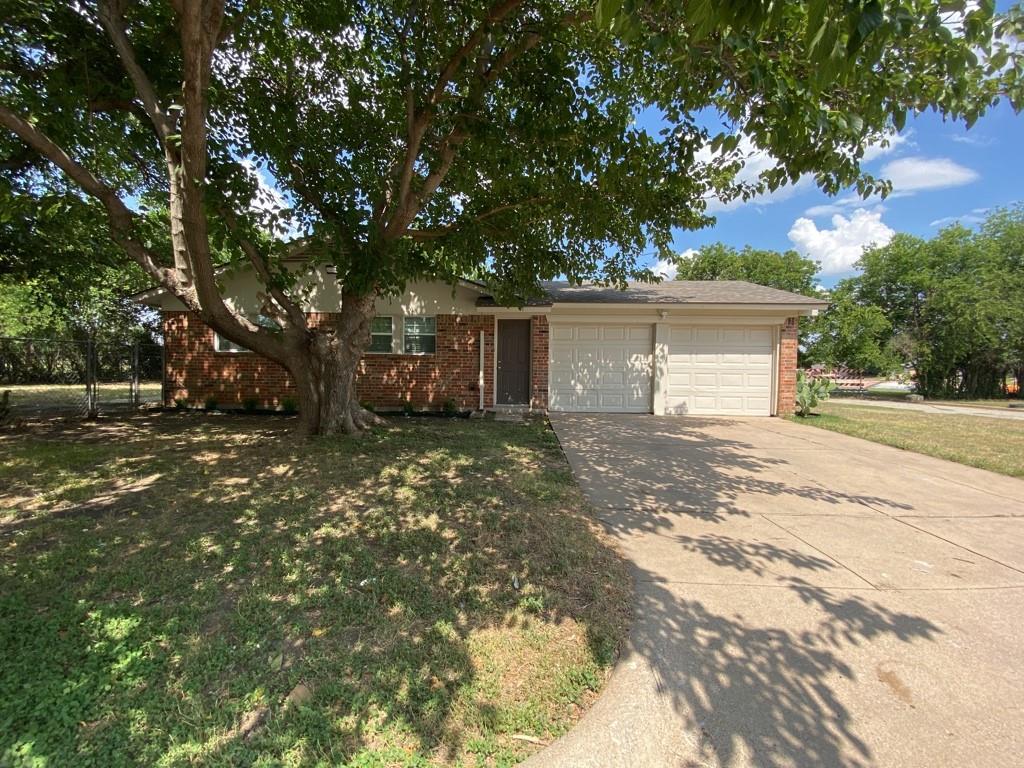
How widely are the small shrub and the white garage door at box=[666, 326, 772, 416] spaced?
86 cm

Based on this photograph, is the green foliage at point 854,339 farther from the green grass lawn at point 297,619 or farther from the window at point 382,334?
the green grass lawn at point 297,619


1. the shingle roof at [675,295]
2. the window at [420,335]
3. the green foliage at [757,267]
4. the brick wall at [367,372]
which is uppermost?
the green foliage at [757,267]

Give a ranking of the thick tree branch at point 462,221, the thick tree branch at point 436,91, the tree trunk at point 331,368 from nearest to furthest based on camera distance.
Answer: the thick tree branch at point 436,91 → the tree trunk at point 331,368 → the thick tree branch at point 462,221

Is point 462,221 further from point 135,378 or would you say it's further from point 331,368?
point 135,378

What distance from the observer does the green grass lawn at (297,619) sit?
1.77 metres

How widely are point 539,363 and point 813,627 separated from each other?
8.62 meters

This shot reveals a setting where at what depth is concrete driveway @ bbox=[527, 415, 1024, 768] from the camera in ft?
5.90

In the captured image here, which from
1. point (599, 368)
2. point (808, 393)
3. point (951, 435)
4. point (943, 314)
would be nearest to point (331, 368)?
point (599, 368)

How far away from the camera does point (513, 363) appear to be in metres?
11.1

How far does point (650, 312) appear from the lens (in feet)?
35.7

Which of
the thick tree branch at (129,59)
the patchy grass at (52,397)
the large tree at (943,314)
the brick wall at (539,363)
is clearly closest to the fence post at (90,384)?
the patchy grass at (52,397)

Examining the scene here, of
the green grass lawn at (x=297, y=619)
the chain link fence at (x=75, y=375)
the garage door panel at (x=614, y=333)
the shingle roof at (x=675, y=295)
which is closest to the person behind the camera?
the green grass lawn at (x=297, y=619)

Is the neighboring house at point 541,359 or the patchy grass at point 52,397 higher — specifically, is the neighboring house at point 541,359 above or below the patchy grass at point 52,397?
above

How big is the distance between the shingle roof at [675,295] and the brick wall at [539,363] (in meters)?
0.66
